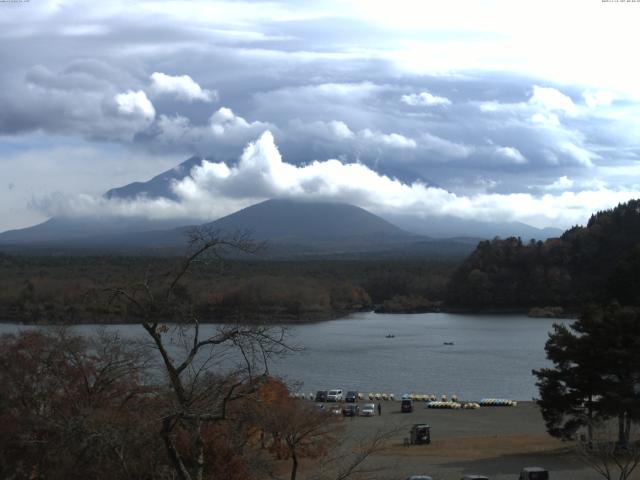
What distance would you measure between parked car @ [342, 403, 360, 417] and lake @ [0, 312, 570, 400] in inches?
108

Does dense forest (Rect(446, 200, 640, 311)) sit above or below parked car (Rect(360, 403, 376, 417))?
above

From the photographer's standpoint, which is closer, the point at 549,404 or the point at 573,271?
the point at 549,404

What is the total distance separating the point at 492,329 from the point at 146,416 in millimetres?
54944

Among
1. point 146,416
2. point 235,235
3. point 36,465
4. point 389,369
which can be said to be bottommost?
point 389,369

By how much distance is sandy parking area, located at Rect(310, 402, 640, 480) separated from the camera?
48.8ft

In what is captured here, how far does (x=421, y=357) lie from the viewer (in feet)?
142

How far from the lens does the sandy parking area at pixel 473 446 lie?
14.9m

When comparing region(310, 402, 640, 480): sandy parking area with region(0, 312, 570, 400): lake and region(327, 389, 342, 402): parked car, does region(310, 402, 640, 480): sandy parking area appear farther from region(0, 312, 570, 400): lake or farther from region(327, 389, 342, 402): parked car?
region(0, 312, 570, 400): lake

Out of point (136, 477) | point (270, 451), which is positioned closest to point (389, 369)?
point (270, 451)

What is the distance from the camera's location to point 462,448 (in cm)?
1867

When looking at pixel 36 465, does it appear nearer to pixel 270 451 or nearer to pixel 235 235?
pixel 270 451

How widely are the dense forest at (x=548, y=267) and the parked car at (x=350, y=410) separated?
46953 millimetres

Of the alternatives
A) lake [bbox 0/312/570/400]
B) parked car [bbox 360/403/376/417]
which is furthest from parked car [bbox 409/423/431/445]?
parked car [bbox 360/403/376/417]

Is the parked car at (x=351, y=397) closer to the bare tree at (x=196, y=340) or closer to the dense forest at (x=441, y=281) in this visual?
the bare tree at (x=196, y=340)
